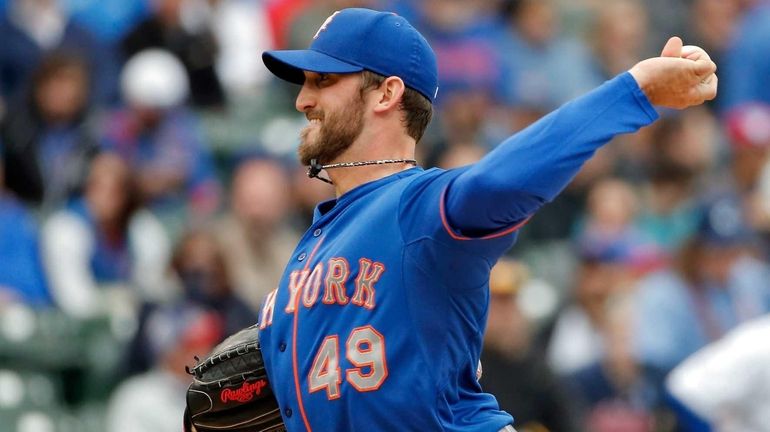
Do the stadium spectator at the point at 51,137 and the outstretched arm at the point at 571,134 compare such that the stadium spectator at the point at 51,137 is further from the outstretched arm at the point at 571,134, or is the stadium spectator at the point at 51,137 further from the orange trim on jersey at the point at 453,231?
the outstretched arm at the point at 571,134

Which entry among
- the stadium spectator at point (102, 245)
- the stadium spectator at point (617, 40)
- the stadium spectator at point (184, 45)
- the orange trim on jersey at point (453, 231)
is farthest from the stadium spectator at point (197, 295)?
the stadium spectator at point (617, 40)

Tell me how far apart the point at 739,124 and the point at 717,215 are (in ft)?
7.07

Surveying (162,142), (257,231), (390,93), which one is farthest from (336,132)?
(162,142)

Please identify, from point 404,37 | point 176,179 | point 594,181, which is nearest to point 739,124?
point 594,181

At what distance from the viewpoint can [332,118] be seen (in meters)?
3.75

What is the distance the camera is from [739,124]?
9.86m

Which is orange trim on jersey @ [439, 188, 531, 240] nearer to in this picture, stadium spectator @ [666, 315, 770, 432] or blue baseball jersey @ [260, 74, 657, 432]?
blue baseball jersey @ [260, 74, 657, 432]

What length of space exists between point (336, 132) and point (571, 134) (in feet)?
2.59

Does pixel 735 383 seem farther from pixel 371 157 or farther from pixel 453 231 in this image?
pixel 453 231

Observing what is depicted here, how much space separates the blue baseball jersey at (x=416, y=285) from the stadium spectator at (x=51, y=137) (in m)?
4.59

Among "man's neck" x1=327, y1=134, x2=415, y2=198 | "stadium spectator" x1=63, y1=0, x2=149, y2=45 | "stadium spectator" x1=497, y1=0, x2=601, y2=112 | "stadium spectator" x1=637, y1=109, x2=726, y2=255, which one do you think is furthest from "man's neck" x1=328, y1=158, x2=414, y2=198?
"stadium spectator" x1=497, y1=0, x2=601, y2=112

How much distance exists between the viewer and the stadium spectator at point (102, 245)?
774cm

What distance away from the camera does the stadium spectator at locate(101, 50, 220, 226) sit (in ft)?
27.0

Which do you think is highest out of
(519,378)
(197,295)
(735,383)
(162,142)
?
(162,142)
